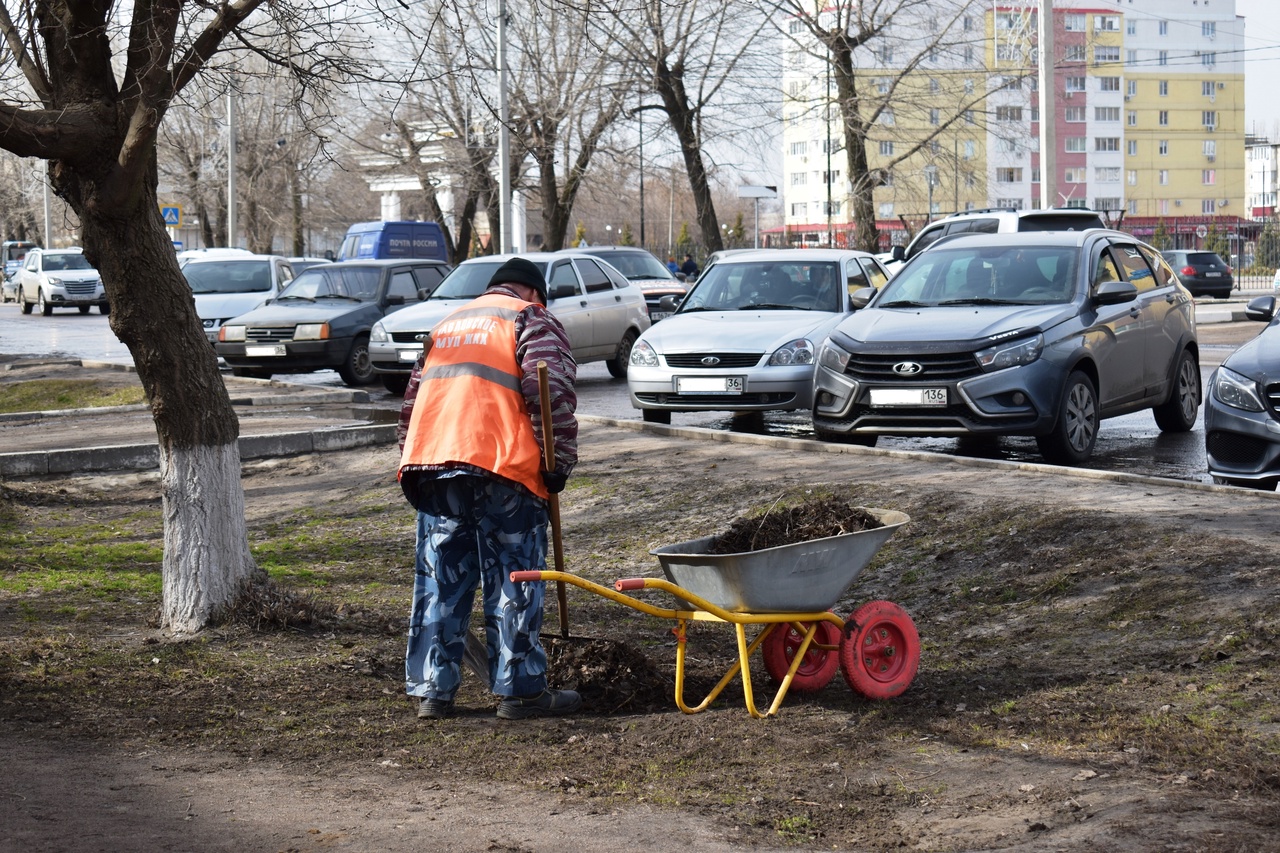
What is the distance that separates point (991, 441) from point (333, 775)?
8658 mm

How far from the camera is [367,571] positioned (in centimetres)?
828

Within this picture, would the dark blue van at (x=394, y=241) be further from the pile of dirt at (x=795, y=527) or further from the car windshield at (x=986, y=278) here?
the pile of dirt at (x=795, y=527)

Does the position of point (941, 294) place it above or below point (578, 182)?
below

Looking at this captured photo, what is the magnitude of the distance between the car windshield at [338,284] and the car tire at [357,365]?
85 centimetres

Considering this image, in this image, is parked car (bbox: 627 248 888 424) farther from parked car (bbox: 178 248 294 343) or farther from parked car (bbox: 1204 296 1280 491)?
parked car (bbox: 178 248 294 343)

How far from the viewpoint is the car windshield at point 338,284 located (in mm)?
20531

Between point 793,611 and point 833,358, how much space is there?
5.98 m

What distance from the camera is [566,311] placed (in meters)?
18.6

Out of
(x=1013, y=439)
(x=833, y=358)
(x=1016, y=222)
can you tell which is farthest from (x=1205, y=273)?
(x=833, y=358)

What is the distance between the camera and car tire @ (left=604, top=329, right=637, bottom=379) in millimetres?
19656

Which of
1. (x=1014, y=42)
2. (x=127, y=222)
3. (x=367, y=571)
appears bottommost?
(x=367, y=571)

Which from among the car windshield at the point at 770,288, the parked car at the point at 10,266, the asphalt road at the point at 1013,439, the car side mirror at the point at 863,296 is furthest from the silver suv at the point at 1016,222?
the parked car at the point at 10,266

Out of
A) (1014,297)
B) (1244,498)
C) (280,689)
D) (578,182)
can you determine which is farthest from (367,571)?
(578,182)

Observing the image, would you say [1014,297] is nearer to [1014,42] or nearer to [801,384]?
[801,384]
